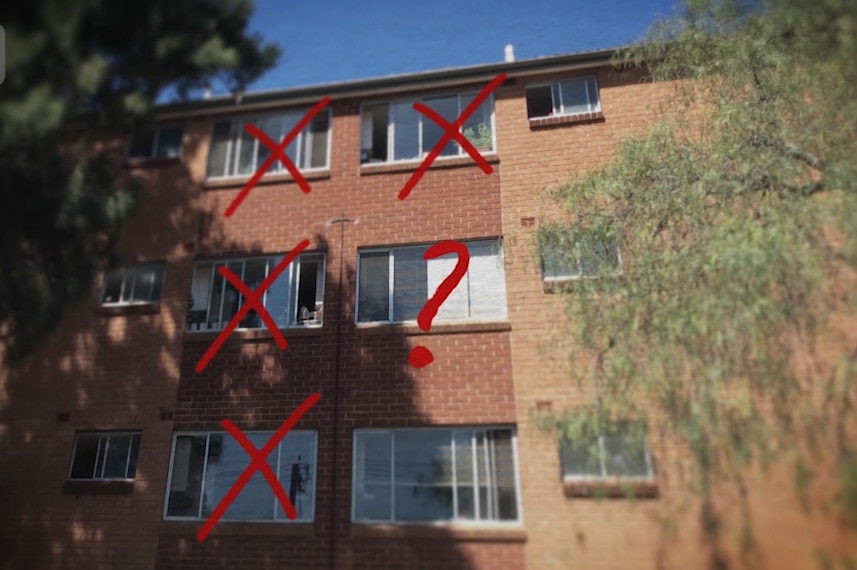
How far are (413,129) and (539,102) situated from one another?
7.60ft

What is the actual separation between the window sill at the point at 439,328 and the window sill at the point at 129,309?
371 centimetres

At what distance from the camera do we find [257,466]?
8.72 metres

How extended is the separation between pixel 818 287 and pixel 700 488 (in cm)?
297

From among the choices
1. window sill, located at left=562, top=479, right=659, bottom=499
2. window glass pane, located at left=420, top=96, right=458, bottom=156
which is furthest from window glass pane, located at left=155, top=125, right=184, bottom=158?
window sill, located at left=562, top=479, right=659, bottom=499

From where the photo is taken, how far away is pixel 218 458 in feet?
29.3

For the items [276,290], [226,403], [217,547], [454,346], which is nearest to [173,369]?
[226,403]

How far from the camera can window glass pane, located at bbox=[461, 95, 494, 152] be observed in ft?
33.1

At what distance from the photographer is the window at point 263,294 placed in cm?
961

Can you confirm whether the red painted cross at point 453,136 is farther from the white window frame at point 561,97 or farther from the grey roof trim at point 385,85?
the white window frame at point 561,97

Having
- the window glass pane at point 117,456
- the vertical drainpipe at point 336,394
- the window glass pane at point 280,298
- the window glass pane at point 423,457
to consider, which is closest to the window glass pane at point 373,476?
the window glass pane at point 423,457

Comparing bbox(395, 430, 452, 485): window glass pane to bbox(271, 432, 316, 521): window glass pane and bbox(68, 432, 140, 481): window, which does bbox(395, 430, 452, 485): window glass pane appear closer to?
bbox(271, 432, 316, 521): window glass pane

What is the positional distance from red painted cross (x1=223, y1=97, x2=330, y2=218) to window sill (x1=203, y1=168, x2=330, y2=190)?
0.26ft

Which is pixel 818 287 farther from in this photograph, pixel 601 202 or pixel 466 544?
pixel 466 544

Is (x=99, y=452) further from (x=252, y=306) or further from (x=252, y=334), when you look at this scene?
(x=252, y=306)
